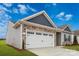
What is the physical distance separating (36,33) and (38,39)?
0.25 m

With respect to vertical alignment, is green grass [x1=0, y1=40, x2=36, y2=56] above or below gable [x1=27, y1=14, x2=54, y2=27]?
below

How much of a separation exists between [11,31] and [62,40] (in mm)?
2112

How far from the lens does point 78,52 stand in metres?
7.46

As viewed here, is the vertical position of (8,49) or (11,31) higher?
(11,31)

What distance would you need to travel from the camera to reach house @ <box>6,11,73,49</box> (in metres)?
7.47

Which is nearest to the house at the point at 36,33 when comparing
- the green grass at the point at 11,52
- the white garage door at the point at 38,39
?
the white garage door at the point at 38,39

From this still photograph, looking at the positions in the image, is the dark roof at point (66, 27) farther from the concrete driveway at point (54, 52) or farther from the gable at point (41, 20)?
the concrete driveway at point (54, 52)

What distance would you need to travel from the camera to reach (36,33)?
25.5 feet

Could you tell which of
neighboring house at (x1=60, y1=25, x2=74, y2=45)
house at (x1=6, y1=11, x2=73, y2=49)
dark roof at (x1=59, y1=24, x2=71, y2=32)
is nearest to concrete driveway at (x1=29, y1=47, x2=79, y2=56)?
house at (x1=6, y1=11, x2=73, y2=49)

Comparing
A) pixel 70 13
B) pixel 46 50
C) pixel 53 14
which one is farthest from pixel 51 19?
pixel 46 50

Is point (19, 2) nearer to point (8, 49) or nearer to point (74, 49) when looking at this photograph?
point (8, 49)

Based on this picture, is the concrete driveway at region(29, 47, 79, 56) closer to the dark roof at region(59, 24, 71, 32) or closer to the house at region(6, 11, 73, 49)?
the house at region(6, 11, 73, 49)

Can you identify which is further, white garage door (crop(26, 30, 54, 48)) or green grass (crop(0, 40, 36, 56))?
white garage door (crop(26, 30, 54, 48))

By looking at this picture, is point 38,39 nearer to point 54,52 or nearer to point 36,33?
point 36,33
